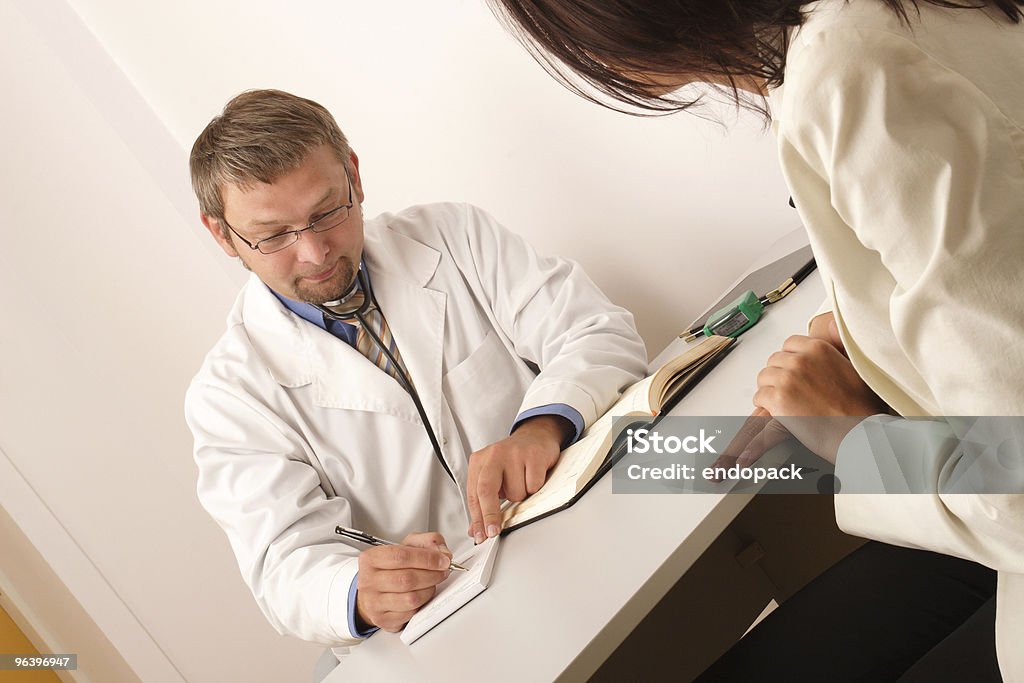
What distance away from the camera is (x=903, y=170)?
→ 58cm

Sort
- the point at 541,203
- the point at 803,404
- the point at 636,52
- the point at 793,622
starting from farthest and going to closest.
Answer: the point at 541,203 < the point at 793,622 < the point at 803,404 < the point at 636,52

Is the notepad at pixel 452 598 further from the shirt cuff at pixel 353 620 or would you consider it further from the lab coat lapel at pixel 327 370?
the lab coat lapel at pixel 327 370

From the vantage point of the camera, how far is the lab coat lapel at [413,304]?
172 cm

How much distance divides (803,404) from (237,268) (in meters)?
2.06

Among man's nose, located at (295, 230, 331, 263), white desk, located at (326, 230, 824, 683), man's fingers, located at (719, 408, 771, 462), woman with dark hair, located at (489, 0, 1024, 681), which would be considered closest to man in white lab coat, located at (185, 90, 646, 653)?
man's nose, located at (295, 230, 331, 263)

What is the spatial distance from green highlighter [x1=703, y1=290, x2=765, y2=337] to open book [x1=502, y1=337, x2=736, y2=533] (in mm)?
39

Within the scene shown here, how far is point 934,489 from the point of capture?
0.75 m

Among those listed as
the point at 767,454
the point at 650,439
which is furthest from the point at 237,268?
the point at 767,454

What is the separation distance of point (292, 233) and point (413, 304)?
28cm

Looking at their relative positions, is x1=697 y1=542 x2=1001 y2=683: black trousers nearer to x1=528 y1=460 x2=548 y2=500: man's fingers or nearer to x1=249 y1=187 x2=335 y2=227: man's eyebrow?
x1=528 y1=460 x2=548 y2=500: man's fingers

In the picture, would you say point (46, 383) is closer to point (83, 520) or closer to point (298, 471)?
point (83, 520)

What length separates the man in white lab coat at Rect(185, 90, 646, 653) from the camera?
1533 millimetres

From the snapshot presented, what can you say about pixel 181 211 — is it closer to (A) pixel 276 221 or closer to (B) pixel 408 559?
(A) pixel 276 221

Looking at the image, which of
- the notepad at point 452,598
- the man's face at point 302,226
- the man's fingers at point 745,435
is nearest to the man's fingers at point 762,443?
the man's fingers at point 745,435
